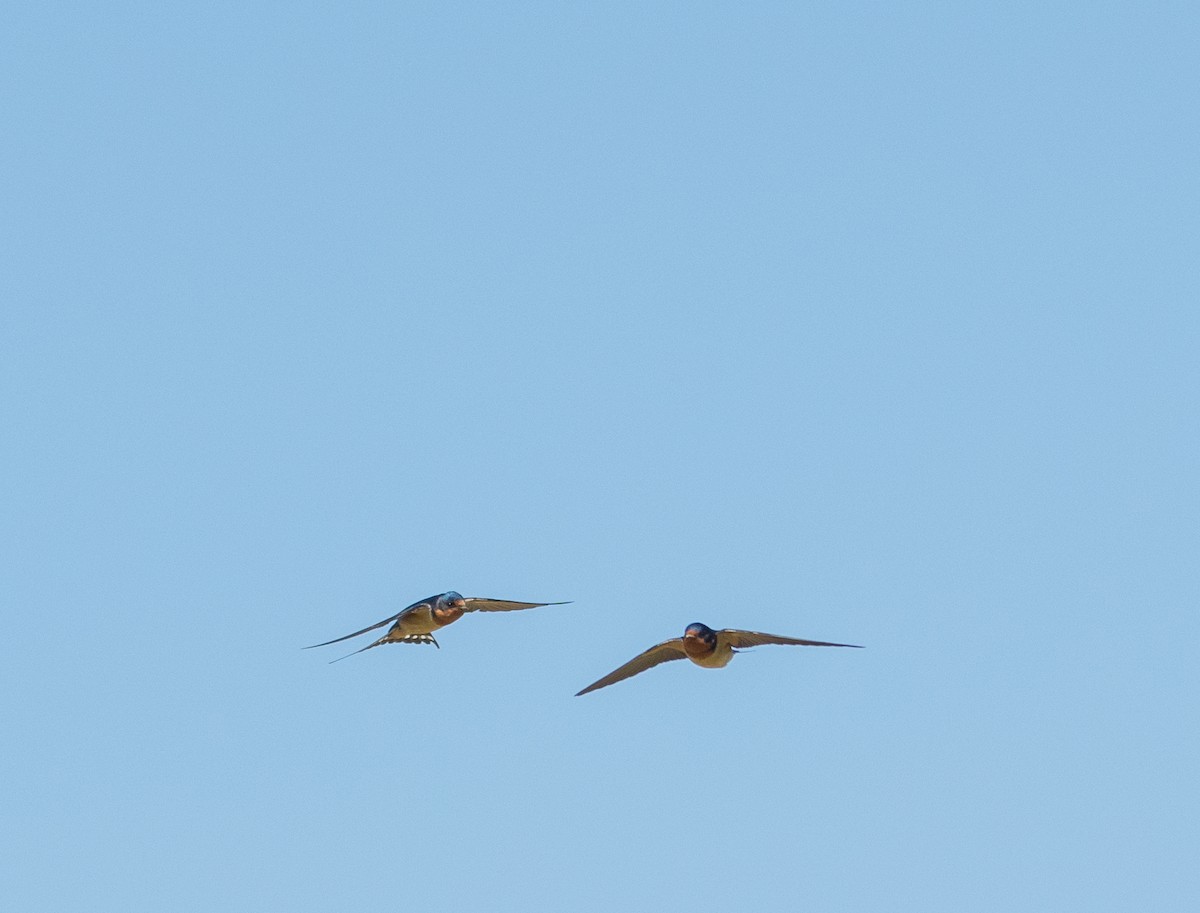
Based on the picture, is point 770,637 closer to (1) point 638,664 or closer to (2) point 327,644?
(1) point 638,664

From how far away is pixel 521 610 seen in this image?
4703cm

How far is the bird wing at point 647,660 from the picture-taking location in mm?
42375

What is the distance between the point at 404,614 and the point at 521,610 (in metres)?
2.39

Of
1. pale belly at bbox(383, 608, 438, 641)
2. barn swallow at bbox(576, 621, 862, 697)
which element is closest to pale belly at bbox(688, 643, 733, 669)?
barn swallow at bbox(576, 621, 862, 697)

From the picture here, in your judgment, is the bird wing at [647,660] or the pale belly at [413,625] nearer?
the bird wing at [647,660]

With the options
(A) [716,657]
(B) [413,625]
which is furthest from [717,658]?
(B) [413,625]

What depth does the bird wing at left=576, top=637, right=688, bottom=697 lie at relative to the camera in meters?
42.4

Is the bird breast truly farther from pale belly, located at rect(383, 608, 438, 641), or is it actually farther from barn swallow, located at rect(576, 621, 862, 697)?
pale belly, located at rect(383, 608, 438, 641)

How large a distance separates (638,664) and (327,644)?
562 centimetres

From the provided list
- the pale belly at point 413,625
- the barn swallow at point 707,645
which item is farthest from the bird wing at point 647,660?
the pale belly at point 413,625

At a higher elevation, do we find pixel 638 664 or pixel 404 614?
pixel 404 614

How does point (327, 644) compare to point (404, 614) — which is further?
point (404, 614)

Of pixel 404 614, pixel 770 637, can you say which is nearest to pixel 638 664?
pixel 770 637

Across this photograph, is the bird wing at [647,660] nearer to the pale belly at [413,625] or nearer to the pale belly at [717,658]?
the pale belly at [717,658]
